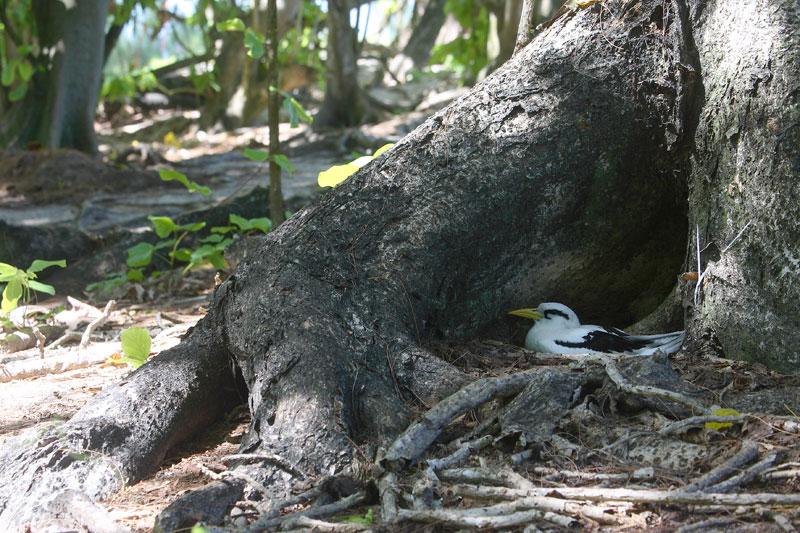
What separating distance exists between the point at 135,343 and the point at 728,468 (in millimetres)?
2518

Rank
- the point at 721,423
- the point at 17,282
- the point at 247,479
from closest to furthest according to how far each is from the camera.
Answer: the point at 721,423, the point at 247,479, the point at 17,282

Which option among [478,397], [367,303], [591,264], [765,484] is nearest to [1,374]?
[367,303]

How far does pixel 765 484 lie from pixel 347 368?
1.44m

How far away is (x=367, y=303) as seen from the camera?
305cm

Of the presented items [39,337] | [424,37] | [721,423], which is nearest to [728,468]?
[721,423]

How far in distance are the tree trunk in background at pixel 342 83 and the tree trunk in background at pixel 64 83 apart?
3.05 metres

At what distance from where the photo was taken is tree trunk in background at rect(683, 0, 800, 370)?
2.83 m

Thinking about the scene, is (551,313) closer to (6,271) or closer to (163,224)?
(6,271)

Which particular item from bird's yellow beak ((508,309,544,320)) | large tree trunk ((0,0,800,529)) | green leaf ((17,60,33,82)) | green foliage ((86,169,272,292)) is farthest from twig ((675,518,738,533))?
green leaf ((17,60,33,82))

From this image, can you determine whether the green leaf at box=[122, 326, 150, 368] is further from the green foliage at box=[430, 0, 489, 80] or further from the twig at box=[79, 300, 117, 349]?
the green foliage at box=[430, 0, 489, 80]

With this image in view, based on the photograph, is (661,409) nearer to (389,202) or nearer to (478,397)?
(478,397)

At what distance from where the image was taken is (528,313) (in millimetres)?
3771

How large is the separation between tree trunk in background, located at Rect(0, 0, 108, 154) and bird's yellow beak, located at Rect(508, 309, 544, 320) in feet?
23.5

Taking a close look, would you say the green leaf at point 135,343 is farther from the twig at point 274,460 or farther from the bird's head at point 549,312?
the bird's head at point 549,312
